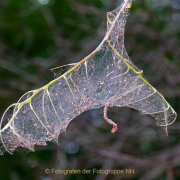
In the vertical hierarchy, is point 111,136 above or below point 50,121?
below

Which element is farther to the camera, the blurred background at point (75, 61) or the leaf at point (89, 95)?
the blurred background at point (75, 61)

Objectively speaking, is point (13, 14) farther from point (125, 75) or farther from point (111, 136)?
point (125, 75)

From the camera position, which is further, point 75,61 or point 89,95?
point 75,61

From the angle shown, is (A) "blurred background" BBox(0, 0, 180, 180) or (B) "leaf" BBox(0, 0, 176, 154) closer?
(B) "leaf" BBox(0, 0, 176, 154)

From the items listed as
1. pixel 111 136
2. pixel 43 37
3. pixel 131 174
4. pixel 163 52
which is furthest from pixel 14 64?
pixel 131 174
